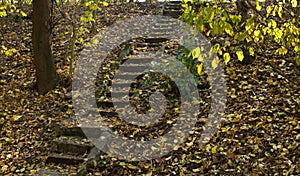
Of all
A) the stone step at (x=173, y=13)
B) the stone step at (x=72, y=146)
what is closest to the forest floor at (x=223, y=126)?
the stone step at (x=72, y=146)

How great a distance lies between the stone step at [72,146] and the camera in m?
5.88

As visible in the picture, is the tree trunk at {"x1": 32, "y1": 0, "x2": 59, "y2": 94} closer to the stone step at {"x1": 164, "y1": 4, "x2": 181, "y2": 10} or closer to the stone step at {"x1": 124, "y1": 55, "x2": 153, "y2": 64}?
the stone step at {"x1": 124, "y1": 55, "x2": 153, "y2": 64}

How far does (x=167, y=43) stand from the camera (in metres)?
9.45

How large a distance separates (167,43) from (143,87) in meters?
2.21

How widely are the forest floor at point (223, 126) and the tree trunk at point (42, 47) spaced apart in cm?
22

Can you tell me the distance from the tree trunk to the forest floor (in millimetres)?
221

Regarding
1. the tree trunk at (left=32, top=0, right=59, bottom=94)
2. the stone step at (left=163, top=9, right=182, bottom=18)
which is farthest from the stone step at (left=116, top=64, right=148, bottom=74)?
the stone step at (left=163, top=9, right=182, bottom=18)

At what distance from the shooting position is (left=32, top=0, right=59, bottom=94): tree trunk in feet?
24.6

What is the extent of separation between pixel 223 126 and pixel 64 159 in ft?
8.21

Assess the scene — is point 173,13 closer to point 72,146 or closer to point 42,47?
point 42,47

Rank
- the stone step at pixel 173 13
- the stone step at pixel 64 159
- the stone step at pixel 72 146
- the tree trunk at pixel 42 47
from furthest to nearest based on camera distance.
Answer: the stone step at pixel 173 13
the tree trunk at pixel 42 47
the stone step at pixel 72 146
the stone step at pixel 64 159

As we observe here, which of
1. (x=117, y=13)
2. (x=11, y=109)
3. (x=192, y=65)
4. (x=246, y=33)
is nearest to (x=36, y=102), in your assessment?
(x=11, y=109)

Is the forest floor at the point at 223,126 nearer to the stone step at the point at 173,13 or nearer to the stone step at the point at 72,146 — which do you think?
the stone step at the point at 72,146

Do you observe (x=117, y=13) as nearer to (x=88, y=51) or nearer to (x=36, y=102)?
(x=88, y=51)
